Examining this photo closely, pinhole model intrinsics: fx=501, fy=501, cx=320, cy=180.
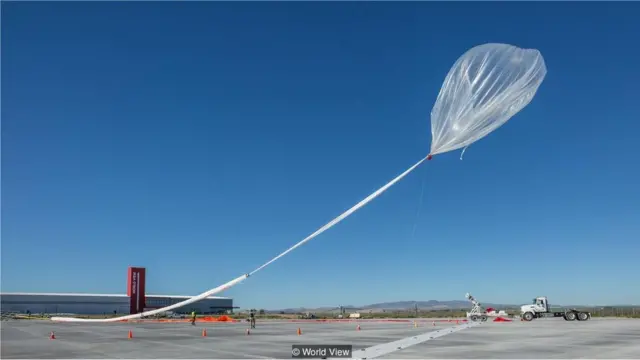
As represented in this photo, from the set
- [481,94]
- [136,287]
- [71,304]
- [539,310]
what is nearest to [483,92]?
[481,94]

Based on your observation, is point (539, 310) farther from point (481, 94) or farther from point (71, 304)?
point (71, 304)

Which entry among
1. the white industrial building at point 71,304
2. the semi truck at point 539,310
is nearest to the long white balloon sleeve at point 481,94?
the semi truck at point 539,310

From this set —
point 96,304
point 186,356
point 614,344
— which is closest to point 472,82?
point 186,356

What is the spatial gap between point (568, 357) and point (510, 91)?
1065 centimetres

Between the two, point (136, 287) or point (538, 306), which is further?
point (136, 287)

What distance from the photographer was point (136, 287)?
95.3 m

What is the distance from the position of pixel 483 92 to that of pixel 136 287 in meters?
93.2

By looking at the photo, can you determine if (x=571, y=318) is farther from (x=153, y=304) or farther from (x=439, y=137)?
(x=153, y=304)

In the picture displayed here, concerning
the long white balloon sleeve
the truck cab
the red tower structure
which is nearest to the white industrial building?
the red tower structure

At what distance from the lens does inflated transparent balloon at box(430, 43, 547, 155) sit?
13.5 m

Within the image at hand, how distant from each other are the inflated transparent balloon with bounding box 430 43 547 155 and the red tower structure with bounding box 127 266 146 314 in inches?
3599

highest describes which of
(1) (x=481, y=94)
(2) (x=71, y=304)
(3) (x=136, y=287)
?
(1) (x=481, y=94)

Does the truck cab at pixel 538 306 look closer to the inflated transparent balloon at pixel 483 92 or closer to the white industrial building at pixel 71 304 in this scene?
the inflated transparent balloon at pixel 483 92

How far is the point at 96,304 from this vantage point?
13112 centimetres
